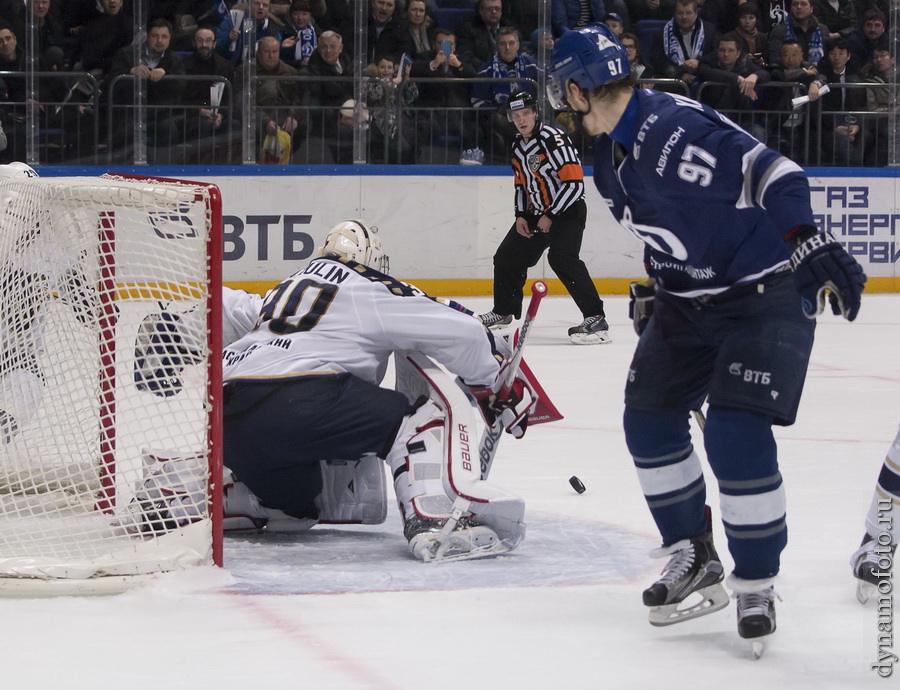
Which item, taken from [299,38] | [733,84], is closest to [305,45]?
[299,38]

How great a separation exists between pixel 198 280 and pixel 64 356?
0.50 metres

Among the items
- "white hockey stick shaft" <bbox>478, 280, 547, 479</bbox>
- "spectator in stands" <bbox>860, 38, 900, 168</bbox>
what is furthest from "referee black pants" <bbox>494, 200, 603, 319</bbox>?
"white hockey stick shaft" <bbox>478, 280, 547, 479</bbox>

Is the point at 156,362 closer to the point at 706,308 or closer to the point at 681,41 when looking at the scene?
the point at 706,308

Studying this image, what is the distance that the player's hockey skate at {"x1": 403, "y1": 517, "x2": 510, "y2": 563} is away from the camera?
2.90 m

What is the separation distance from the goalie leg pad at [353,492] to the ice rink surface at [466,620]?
0.18ft

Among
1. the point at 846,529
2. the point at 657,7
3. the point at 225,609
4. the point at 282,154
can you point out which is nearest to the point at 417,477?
the point at 225,609

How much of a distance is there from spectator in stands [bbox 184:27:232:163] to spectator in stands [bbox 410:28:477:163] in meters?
1.16

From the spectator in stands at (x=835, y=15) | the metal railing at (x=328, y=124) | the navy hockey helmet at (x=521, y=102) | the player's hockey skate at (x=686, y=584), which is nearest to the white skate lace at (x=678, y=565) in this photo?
the player's hockey skate at (x=686, y=584)

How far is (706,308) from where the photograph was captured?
2377 millimetres

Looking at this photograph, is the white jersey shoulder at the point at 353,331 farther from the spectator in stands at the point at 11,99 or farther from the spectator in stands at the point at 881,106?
the spectator in stands at the point at 881,106

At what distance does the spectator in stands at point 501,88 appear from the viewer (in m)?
8.77

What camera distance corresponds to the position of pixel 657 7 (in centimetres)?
995

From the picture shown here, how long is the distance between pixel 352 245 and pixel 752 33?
705 centimetres

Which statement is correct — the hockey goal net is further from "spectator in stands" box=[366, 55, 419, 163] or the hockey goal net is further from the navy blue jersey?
"spectator in stands" box=[366, 55, 419, 163]
